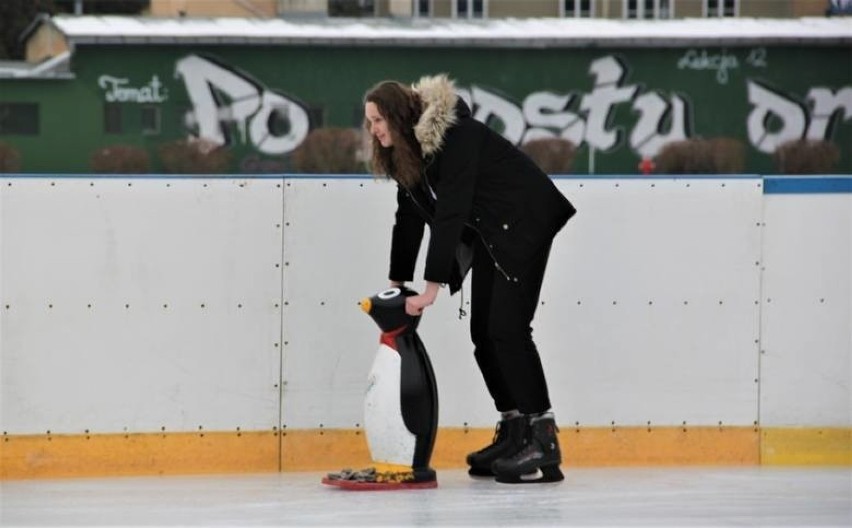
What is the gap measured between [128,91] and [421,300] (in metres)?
32.8

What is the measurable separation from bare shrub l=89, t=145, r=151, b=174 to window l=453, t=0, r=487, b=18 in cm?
813

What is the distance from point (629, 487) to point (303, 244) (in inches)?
53.8

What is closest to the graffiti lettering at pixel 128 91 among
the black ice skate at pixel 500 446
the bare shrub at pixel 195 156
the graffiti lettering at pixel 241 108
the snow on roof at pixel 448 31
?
the graffiti lettering at pixel 241 108

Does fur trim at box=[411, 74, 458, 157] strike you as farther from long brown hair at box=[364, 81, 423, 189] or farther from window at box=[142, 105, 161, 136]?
window at box=[142, 105, 161, 136]

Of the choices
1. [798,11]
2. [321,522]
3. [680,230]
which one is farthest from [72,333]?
[798,11]

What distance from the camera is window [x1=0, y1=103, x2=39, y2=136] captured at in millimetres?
35125

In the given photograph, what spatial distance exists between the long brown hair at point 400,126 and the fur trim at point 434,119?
0.02 m

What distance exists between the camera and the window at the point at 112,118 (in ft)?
120

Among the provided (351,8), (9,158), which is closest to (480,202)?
(9,158)

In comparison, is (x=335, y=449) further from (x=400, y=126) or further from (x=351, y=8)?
(x=351, y=8)

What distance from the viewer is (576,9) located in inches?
1522

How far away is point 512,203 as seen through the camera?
5.03 metres

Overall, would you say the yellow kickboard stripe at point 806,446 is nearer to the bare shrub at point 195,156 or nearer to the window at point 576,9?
the bare shrub at point 195,156

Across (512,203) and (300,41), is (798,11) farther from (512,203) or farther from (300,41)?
(512,203)
